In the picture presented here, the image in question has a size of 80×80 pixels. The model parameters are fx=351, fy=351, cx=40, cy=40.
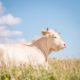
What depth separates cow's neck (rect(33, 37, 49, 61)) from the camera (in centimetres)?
976

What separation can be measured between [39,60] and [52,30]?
133 centimetres

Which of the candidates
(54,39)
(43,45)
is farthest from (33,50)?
(54,39)

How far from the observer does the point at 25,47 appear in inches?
351

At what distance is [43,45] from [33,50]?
2.67 ft

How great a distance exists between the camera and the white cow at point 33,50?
8250 millimetres

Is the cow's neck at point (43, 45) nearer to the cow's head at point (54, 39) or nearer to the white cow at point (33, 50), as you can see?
the white cow at point (33, 50)

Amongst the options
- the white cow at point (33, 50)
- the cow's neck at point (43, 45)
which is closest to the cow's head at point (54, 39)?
the white cow at point (33, 50)

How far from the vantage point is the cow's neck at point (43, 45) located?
9.76 m

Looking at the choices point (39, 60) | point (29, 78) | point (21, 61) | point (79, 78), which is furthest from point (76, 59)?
point (29, 78)

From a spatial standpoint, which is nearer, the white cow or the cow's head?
the white cow

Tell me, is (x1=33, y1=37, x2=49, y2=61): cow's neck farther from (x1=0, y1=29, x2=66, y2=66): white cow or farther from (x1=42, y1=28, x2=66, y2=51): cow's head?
(x1=42, y1=28, x2=66, y2=51): cow's head

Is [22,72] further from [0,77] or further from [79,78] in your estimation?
[79,78]

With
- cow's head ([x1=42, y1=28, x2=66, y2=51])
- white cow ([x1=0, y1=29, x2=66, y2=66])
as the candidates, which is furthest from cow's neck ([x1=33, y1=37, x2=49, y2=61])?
cow's head ([x1=42, y1=28, x2=66, y2=51])

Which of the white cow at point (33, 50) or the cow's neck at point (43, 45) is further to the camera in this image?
the cow's neck at point (43, 45)
